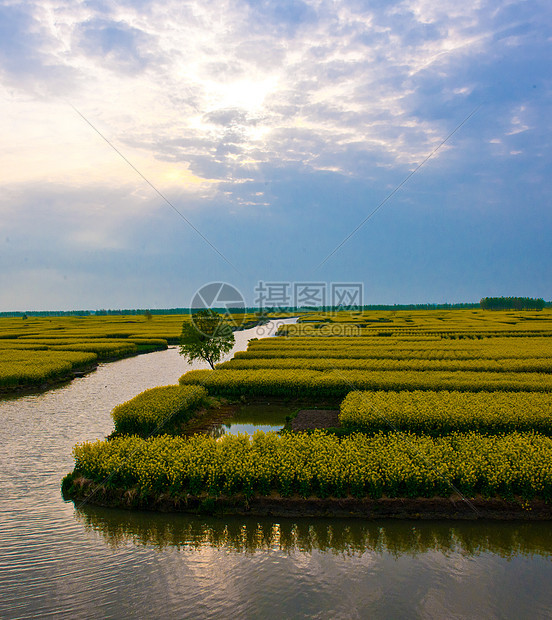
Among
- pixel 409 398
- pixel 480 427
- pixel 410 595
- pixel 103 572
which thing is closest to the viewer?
pixel 410 595

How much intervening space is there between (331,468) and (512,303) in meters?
179

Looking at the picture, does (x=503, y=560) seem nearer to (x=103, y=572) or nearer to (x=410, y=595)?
(x=410, y=595)

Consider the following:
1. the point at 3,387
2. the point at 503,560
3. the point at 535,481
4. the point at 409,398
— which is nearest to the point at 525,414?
the point at 409,398

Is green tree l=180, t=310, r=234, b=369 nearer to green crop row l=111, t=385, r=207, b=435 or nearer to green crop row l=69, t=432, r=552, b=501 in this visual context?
green crop row l=111, t=385, r=207, b=435

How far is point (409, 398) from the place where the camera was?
1903 cm

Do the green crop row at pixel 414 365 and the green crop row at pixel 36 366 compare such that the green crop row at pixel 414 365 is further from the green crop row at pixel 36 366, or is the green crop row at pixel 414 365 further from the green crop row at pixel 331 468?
the green crop row at pixel 331 468

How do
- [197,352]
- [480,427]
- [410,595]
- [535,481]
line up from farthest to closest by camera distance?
[197,352] < [480,427] < [535,481] < [410,595]

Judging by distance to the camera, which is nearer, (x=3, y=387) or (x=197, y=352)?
(x=3, y=387)

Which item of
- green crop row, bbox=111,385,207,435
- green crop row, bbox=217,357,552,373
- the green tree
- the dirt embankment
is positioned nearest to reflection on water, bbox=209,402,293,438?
green crop row, bbox=111,385,207,435

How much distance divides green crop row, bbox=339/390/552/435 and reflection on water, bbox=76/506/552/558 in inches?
225

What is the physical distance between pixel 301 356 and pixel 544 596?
85.9 feet

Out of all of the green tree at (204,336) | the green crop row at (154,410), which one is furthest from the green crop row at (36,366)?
the green crop row at (154,410)

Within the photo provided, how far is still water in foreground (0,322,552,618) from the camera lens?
26.0 ft

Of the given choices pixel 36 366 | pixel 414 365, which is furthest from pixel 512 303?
pixel 36 366
